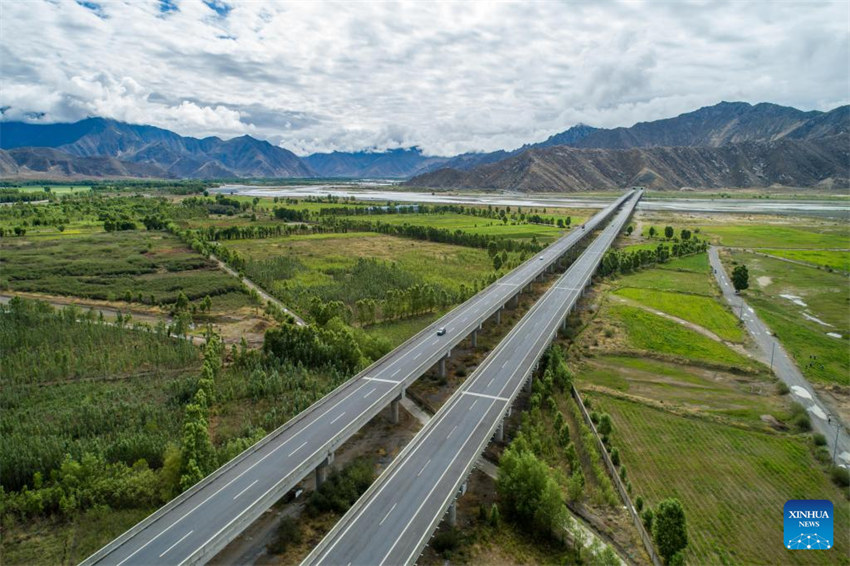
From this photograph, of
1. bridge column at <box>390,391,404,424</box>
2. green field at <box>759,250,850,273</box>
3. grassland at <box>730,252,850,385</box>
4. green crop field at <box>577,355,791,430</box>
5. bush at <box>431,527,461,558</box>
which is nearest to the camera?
bush at <box>431,527,461,558</box>

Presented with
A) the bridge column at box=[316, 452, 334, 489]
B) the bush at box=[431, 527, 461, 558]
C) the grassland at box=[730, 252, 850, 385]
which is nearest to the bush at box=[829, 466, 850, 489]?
the grassland at box=[730, 252, 850, 385]

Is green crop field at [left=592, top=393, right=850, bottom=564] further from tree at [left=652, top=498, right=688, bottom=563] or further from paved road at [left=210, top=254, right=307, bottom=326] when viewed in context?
paved road at [left=210, top=254, right=307, bottom=326]

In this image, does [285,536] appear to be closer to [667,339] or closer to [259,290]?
[667,339]

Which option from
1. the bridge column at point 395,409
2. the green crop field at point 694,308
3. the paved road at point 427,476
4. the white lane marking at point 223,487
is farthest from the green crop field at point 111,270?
the green crop field at point 694,308

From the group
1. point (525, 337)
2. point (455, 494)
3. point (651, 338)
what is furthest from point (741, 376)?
point (455, 494)

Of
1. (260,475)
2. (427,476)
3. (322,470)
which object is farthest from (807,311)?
(260,475)

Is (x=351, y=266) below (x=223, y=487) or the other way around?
the other way around

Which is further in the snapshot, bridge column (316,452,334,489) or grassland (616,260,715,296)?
grassland (616,260,715,296)

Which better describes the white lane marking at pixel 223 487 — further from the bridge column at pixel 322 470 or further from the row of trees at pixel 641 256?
the row of trees at pixel 641 256
